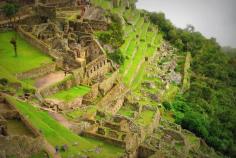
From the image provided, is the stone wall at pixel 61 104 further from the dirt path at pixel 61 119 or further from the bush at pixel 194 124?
the bush at pixel 194 124

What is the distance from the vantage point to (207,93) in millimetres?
62594

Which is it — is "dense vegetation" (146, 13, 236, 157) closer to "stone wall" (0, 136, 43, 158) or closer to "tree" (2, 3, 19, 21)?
"tree" (2, 3, 19, 21)

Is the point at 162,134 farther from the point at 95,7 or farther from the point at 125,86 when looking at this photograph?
the point at 95,7

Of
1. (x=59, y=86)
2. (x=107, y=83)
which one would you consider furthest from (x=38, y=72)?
(x=107, y=83)

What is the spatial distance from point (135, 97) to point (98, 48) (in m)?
6.09

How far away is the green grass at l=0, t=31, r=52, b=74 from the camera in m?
44.6

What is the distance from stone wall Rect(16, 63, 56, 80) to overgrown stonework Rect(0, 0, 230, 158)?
0.28 feet

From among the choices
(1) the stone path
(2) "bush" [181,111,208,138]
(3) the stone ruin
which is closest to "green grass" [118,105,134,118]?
(1) the stone path

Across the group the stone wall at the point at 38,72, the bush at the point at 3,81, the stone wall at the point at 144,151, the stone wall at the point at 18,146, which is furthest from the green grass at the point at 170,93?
the stone wall at the point at 18,146

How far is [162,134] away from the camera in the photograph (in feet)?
149

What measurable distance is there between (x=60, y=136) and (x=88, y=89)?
11629mm

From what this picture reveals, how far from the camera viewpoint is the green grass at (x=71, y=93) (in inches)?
1647

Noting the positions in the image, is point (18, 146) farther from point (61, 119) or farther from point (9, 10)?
→ point (9, 10)

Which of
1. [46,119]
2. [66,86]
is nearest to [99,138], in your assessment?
[46,119]
